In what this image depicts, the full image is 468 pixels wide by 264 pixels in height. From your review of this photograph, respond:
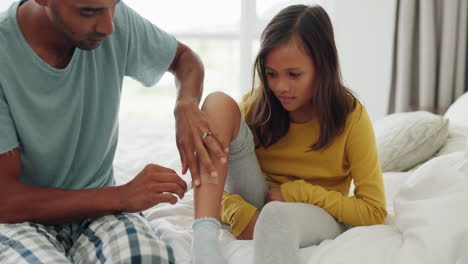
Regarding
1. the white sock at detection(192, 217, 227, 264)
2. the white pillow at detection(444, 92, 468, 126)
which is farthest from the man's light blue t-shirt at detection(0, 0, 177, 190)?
the white pillow at detection(444, 92, 468, 126)

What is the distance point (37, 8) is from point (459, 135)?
4.95ft

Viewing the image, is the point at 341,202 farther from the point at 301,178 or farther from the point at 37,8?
the point at 37,8

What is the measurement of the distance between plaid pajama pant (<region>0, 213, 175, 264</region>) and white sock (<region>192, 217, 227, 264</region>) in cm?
6

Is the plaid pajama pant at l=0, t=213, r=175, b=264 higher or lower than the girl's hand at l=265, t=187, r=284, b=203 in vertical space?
higher

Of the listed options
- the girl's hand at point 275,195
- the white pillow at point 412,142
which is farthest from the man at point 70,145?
the white pillow at point 412,142

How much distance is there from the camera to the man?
40.6 inches

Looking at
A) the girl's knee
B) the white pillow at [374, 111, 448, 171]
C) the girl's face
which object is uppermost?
the girl's face

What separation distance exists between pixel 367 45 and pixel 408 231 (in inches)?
86.7

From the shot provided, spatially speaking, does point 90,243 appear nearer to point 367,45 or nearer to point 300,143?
point 300,143

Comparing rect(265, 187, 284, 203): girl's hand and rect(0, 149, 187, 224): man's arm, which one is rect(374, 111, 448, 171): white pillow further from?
rect(0, 149, 187, 224): man's arm

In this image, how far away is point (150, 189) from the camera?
1.09m

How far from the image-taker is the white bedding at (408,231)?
3.19 feet

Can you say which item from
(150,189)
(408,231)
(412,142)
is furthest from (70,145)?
(412,142)

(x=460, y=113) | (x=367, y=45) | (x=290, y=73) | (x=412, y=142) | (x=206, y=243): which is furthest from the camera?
(x=367, y=45)
